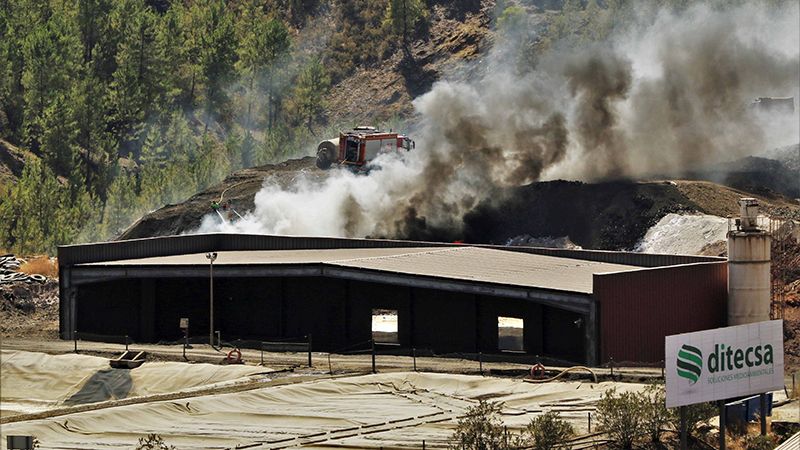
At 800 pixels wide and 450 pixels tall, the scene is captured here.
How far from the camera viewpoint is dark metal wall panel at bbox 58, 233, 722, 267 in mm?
89188

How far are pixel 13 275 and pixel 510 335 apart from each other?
3233 centimetres

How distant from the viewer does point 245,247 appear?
104 metres

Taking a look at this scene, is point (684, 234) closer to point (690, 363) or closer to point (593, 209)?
point (593, 209)

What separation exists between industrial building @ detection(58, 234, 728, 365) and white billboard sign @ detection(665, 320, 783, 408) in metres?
14.8

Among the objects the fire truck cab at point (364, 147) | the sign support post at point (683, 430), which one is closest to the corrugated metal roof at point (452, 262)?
the sign support post at point (683, 430)

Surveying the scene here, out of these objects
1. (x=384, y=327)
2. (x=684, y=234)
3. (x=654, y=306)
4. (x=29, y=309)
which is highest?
(x=684, y=234)

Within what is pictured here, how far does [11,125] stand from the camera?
178750 millimetres

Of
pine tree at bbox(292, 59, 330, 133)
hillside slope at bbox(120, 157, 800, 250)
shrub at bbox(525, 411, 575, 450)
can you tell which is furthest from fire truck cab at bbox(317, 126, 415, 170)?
shrub at bbox(525, 411, 575, 450)

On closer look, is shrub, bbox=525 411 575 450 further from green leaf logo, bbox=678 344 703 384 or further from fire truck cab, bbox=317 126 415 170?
fire truck cab, bbox=317 126 415 170

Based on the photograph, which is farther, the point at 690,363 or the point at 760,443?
the point at 760,443

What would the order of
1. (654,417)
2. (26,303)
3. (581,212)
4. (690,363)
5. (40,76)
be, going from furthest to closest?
1. (40,76)
2. (581,212)
3. (26,303)
4. (654,417)
5. (690,363)

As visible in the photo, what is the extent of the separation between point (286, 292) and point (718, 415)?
31029 millimetres

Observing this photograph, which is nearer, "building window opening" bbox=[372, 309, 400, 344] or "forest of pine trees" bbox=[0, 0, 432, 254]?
"building window opening" bbox=[372, 309, 400, 344]

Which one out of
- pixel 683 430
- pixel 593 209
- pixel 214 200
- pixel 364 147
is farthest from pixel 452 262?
pixel 214 200
